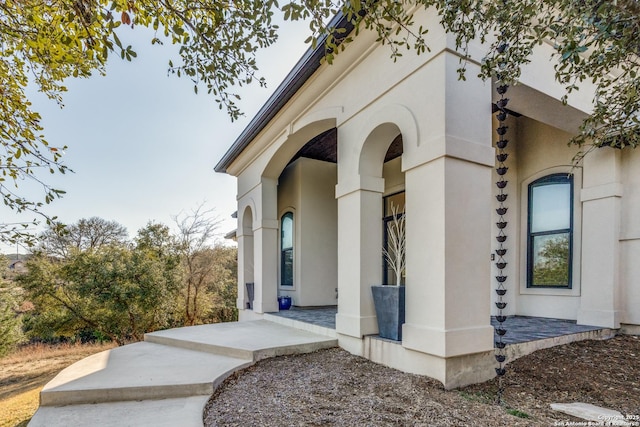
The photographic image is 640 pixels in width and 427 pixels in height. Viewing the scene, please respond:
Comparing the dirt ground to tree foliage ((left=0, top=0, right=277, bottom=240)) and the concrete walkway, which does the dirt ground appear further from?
tree foliage ((left=0, top=0, right=277, bottom=240))

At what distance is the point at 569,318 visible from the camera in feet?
20.0

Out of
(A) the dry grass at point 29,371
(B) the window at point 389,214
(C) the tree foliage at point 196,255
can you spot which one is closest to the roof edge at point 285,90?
(B) the window at point 389,214

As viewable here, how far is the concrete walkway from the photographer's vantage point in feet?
10.1

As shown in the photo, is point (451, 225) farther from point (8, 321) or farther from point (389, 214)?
point (8, 321)

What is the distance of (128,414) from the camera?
3125mm

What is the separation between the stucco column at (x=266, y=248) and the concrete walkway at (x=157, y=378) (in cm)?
202

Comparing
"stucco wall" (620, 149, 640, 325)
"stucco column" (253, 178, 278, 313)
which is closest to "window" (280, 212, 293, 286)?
"stucco column" (253, 178, 278, 313)

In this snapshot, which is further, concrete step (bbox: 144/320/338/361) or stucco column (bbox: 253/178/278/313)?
stucco column (bbox: 253/178/278/313)

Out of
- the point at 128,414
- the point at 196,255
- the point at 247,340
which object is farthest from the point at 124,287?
the point at 128,414

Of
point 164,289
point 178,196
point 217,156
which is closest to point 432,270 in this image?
point 217,156

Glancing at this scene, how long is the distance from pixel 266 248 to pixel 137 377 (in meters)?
4.35

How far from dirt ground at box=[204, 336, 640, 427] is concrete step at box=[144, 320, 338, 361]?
0.23m

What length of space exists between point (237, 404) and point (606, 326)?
5.85m

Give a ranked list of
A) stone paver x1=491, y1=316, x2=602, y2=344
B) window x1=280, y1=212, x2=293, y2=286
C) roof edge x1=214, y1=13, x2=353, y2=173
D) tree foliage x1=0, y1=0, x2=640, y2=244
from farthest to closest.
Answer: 1. window x1=280, y1=212, x2=293, y2=286
2. roof edge x1=214, y1=13, x2=353, y2=173
3. stone paver x1=491, y1=316, x2=602, y2=344
4. tree foliage x1=0, y1=0, x2=640, y2=244
